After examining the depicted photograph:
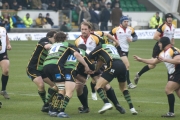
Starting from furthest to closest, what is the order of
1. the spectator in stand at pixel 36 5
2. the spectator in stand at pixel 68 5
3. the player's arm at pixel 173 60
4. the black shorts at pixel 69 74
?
the spectator in stand at pixel 68 5
the spectator in stand at pixel 36 5
the black shorts at pixel 69 74
the player's arm at pixel 173 60

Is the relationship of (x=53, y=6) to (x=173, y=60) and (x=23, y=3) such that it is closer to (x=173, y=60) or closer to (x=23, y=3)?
(x=23, y=3)

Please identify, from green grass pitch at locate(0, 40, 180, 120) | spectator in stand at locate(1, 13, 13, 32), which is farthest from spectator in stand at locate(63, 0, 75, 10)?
green grass pitch at locate(0, 40, 180, 120)

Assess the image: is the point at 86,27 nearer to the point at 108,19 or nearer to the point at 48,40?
the point at 48,40

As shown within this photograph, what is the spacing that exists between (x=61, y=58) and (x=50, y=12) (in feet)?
95.1

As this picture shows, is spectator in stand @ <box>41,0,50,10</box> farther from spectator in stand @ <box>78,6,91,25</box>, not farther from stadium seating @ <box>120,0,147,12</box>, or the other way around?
stadium seating @ <box>120,0,147,12</box>

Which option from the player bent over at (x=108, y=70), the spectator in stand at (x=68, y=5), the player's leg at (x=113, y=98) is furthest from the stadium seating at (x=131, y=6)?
the player bent over at (x=108, y=70)

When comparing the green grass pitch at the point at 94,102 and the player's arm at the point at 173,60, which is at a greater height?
the player's arm at the point at 173,60

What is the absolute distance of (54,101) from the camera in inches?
469

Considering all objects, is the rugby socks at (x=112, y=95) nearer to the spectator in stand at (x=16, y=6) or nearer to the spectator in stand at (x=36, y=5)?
the spectator in stand at (x=16, y=6)

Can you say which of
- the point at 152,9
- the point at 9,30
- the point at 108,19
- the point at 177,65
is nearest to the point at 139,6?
the point at 152,9

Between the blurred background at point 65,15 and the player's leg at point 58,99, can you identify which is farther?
the blurred background at point 65,15

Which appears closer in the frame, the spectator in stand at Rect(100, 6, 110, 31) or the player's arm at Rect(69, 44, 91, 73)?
the player's arm at Rect(69, 44, 91, 73)

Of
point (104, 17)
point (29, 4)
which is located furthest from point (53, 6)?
point (104, 17)

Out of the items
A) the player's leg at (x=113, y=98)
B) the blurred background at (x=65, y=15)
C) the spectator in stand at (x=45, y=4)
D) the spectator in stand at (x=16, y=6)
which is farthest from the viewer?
the spectator in stand at (x=45, y=4)
